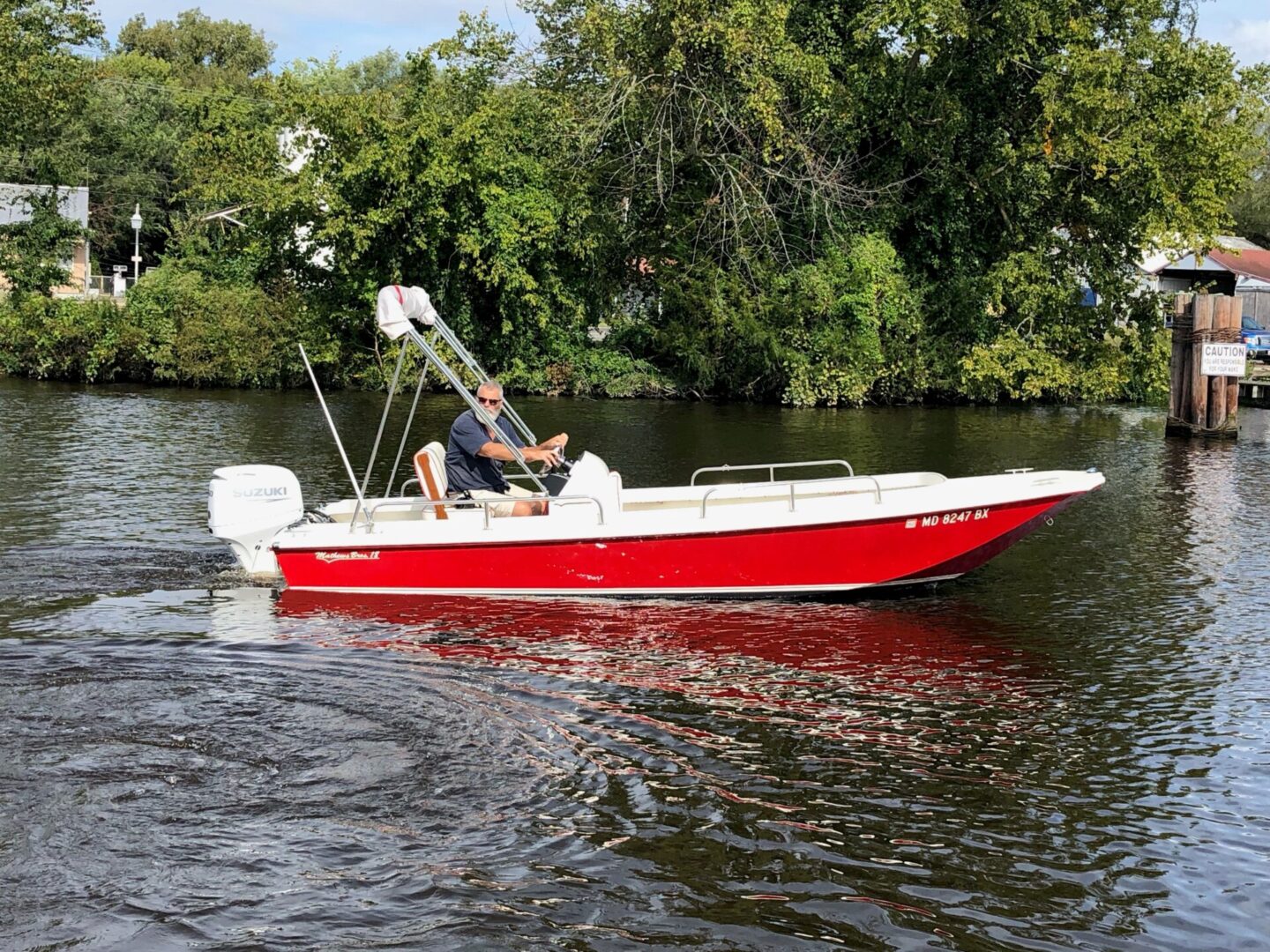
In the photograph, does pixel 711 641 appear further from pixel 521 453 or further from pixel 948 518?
pixel 521 453

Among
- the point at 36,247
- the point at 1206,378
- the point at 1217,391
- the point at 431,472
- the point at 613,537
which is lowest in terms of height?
the point at 613,537

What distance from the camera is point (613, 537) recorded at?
516 inches

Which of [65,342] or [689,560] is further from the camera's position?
[65,342]

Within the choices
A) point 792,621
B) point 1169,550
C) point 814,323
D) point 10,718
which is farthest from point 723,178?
point 10,718

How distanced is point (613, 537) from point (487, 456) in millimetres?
1639

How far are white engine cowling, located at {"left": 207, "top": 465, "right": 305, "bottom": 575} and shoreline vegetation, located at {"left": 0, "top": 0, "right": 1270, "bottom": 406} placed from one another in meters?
23.7

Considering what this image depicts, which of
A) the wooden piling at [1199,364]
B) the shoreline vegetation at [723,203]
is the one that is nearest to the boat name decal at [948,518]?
the wooden piling at [1199,364]

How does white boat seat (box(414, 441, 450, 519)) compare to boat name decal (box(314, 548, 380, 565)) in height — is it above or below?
above

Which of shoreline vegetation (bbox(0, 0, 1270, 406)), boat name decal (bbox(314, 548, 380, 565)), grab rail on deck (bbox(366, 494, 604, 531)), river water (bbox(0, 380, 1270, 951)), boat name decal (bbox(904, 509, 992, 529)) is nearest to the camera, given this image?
river water (bbox(0, 380, 1270, 951))

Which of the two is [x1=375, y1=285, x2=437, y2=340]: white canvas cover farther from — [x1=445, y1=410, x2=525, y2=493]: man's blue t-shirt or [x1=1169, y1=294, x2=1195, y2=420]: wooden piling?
[x1=1169, y1=294, x2=1195, y2=420]: wooden piling

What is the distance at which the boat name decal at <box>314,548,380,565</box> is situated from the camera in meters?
13.4

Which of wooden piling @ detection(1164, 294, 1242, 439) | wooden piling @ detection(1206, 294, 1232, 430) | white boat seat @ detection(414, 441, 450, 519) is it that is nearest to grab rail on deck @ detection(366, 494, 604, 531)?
white boat seat @ detection(414, 441, 450, 519)

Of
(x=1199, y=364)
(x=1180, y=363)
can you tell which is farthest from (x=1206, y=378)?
(x=1180, y=363)

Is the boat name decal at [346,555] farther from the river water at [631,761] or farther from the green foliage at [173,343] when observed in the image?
the green foliage at [173,343]
